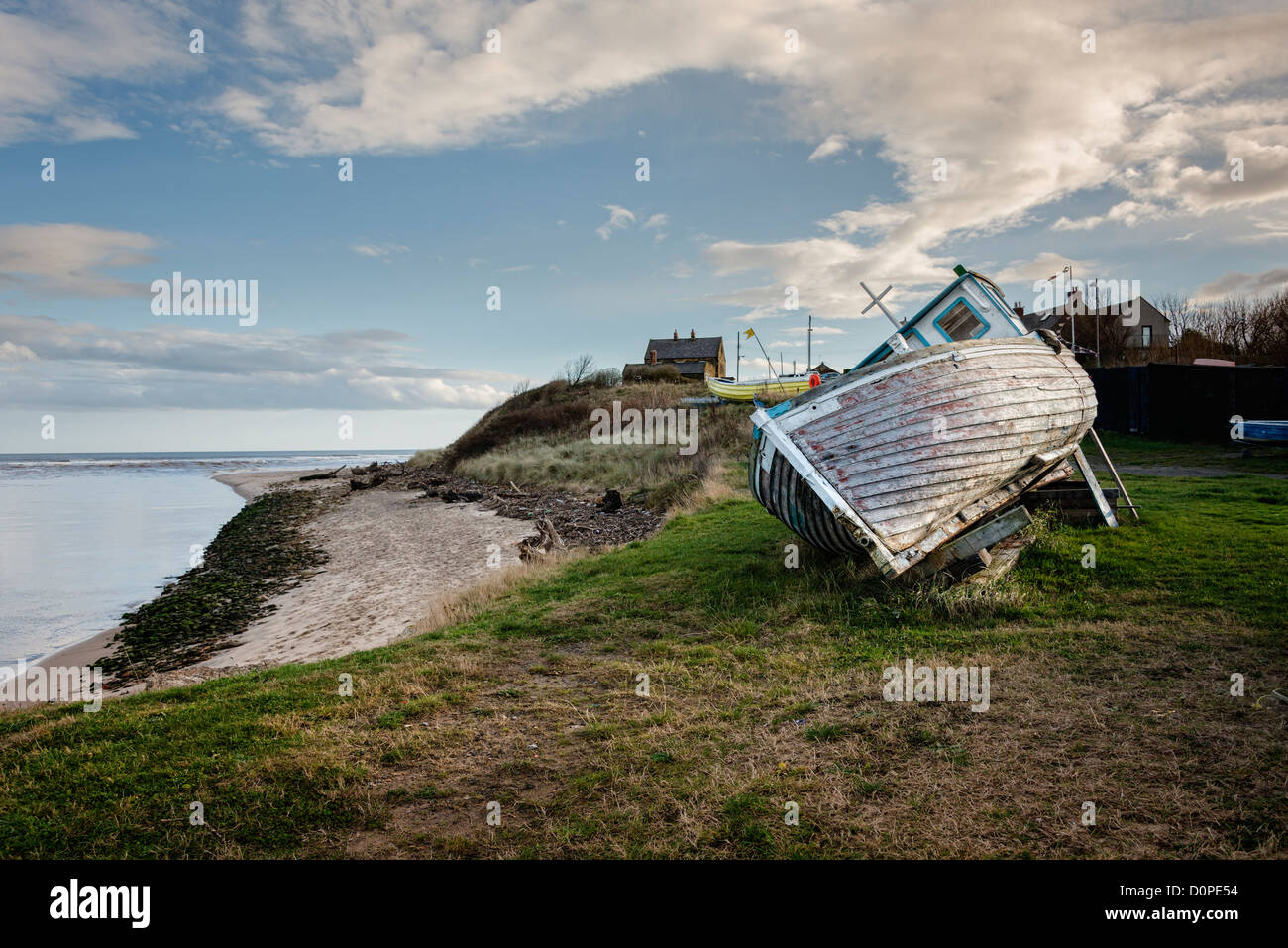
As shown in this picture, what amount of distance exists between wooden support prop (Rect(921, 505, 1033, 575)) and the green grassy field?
41 centimetres

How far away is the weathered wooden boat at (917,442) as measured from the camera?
7.50 metres

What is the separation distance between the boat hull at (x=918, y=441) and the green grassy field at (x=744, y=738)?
106cm

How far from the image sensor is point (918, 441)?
7.62 m

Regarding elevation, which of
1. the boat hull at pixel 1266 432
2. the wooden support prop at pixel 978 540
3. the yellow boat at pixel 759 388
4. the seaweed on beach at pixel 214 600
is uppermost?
the yellow boat at pixel 759 388

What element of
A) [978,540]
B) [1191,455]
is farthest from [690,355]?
[978,540]

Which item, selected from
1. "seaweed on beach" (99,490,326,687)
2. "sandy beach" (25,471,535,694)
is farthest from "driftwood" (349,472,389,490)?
"seaweed on beach" (99,490,326,687)

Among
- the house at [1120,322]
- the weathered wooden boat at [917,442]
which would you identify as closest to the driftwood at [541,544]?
the weathered wooden boat at [917,442]

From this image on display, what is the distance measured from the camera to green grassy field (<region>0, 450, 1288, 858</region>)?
156 inches

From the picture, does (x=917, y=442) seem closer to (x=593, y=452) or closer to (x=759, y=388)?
(x=593, y=452)

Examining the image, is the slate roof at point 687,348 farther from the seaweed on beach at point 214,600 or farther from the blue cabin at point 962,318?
the blue cabin at point 962,318

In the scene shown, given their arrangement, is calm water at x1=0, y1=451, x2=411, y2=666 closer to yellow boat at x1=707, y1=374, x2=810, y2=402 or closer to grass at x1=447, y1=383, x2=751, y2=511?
grass at x1=447, y1=383, x2=751, y2=511

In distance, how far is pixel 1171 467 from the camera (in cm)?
1822
